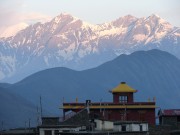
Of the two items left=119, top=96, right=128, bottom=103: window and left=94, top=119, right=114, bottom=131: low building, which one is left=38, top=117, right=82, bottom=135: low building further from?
left=119, top=96, right=128, bottom=103: window

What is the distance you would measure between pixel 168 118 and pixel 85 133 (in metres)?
36.6

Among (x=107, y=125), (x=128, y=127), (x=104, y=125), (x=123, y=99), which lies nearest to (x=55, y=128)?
(x=104, y=125)

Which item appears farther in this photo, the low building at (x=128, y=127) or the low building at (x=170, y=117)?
the low building at (x=170, y=117)

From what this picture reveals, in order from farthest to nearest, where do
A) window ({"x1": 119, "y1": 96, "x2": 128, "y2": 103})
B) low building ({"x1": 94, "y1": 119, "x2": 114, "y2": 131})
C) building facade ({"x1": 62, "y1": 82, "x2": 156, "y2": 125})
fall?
window ({"x1": 119, "y1": 96, "x2": 128, "y2": 103}) → building facade ({"x1": 62, "y1": 82, "x2": 156, "y2": 125}) → low building ({"x1": 94, "y1": 119, "x2": 114, "y2": 131})

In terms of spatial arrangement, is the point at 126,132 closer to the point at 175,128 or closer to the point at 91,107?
the point at 175,128

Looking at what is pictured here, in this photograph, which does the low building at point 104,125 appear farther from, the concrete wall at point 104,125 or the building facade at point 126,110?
the building facade at point 126,110

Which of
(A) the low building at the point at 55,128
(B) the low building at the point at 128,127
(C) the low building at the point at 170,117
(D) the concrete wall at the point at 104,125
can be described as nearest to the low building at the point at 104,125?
(D) the concrete wall at the point at 104,125

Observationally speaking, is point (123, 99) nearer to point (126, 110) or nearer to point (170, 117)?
point (126, 110)

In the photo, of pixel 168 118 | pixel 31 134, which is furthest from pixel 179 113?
pixel 31 134

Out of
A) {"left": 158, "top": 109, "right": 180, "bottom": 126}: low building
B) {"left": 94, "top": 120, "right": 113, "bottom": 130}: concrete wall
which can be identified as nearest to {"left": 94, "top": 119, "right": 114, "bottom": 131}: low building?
{"left": 94, "top": 120, "right": 113, "bottom": 130}: concrete wall

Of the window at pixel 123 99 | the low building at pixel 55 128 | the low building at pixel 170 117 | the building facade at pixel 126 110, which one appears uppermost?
the window at pixel 123 99

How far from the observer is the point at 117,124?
252ft

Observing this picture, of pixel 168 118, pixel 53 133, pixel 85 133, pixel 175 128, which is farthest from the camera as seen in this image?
pixel 168 118

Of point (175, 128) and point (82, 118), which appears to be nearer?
point (82, 118)
